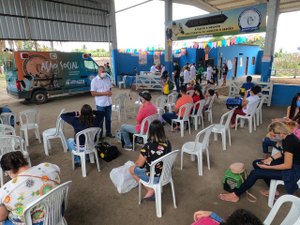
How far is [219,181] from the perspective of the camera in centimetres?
309

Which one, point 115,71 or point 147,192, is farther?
point 115,71

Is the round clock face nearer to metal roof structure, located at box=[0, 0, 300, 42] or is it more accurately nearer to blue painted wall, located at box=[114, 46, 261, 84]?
metal roof structure, located at box=[0, 0, 300, 42]

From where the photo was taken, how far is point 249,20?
7758 millimetres

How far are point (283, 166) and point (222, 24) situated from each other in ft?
25.6

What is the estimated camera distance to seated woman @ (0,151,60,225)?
5.32ft

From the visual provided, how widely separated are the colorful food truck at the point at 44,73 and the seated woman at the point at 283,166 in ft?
27.6

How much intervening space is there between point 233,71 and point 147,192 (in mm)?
17601

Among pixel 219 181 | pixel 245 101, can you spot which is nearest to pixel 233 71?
pixel 245 101

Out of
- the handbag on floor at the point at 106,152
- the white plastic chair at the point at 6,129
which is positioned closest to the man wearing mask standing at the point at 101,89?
the handbag on floor at the point at 106,152

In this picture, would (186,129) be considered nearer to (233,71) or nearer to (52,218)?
(52,218)

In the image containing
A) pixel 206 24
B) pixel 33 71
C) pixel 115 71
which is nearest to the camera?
pixel 33 71

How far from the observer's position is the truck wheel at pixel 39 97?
8641 mm

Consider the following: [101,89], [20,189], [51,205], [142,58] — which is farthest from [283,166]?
[142,58]

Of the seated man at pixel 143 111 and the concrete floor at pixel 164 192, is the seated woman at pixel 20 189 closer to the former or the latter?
the concrete floor at pixel 164 192
